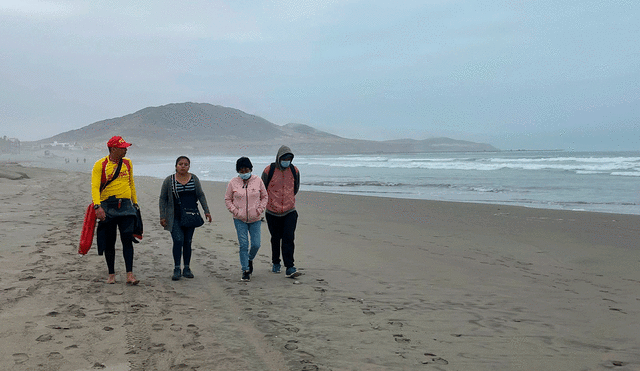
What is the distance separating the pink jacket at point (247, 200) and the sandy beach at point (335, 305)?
2.59 feet

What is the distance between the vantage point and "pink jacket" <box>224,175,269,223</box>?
619 cm

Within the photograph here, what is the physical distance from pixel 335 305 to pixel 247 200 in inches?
67.3

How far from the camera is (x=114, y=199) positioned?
568 cm

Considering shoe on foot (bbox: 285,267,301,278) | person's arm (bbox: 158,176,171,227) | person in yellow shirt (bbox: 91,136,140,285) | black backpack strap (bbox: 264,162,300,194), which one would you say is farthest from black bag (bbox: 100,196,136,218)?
shoe on foot (bbox: 285,267,301,278)

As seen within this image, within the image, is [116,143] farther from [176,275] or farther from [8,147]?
[8,147]

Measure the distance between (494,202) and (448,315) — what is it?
497 inches

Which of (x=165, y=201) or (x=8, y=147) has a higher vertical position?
(x=8, y=147)

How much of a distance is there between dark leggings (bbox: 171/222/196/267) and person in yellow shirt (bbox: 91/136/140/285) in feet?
1.70

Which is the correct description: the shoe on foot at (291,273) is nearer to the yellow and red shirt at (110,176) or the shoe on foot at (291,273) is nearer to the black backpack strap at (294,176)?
the black backpack strap at (294,176)

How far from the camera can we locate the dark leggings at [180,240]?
616cm

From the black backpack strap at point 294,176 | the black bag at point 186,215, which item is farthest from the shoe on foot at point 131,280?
the black backpack strap at point 294,176

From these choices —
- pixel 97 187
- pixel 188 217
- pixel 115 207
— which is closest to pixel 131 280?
pixel 115 207

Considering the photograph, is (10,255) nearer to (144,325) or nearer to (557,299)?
(144,325)

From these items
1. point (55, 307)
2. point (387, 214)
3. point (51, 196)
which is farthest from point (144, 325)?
point (51, 196)
